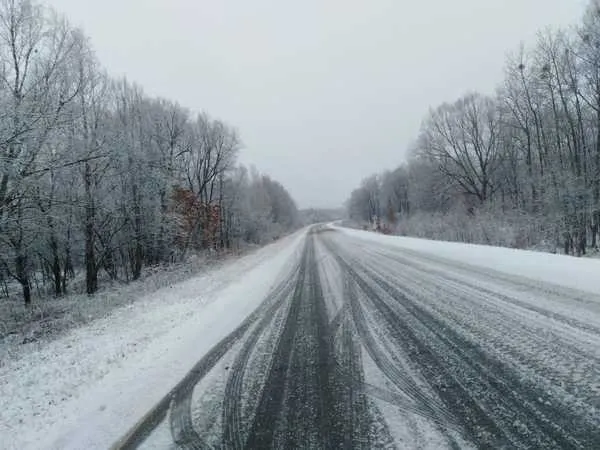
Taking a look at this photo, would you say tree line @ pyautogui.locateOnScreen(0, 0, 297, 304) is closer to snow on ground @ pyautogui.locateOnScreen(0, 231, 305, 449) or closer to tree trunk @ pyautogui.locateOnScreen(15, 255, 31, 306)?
tree trunk @ pyautogui.locateOnScreen(15, 255, 31, 306)

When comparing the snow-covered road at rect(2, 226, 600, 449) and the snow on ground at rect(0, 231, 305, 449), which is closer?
the snow-covered road at rect(2, 226, 600, 449)

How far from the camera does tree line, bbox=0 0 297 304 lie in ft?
37.0

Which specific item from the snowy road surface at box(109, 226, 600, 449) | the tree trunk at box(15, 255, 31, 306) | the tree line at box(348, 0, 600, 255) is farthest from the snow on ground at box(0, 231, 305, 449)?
the tree line at box(348, 0, 600, 255)

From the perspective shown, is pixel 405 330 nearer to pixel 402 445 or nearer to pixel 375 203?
pixel 402 445

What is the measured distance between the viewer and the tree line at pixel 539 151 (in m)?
20.7

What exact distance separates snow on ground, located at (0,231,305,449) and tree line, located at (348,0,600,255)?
18956 mm

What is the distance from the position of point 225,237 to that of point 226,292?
126 feet

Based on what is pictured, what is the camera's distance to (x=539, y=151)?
1149 inches

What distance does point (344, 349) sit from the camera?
194 inches

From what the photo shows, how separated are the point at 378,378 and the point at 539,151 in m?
32.7

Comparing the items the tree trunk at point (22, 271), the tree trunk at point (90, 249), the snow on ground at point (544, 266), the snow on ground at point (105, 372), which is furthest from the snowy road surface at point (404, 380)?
the tree trunk at point (22, 271)

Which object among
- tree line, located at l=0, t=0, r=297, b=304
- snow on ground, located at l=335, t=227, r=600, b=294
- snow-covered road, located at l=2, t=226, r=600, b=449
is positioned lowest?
snow-covered road, located at l=2, t=226, r=600, b=449

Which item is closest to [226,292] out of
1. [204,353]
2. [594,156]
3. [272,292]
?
[272,292]

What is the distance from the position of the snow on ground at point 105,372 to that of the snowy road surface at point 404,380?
0.38 metres
